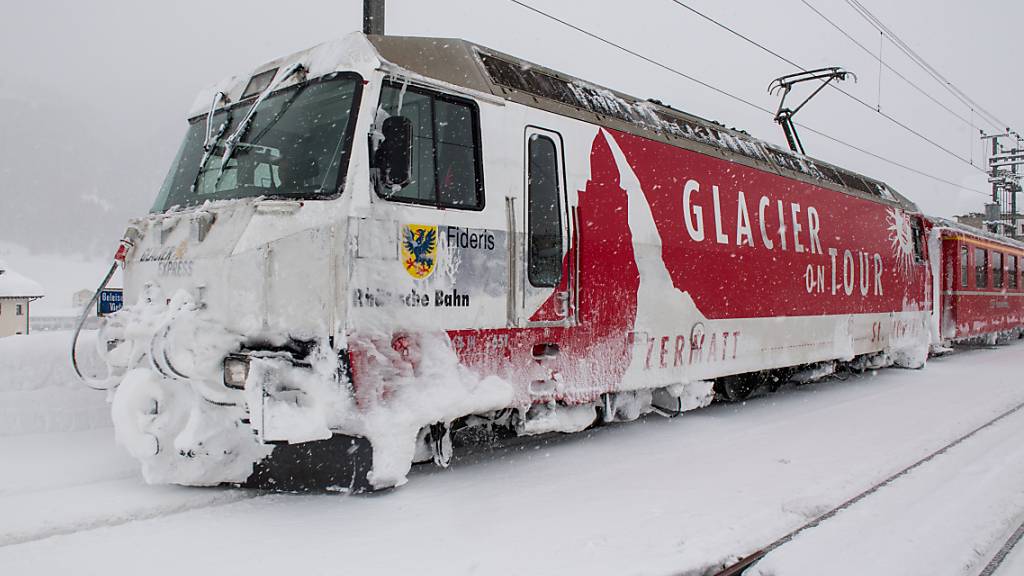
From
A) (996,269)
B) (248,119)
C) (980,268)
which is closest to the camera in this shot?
(248,119)

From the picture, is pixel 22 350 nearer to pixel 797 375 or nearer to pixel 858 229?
pixel 797 375

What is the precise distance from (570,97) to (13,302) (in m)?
28.0

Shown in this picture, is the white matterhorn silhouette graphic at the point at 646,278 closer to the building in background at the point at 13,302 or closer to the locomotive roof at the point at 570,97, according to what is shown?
the locomotive roof at the point at 570,97

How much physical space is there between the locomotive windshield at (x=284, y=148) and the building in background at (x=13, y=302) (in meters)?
25.0

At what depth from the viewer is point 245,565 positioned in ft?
13.0

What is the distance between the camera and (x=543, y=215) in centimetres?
605

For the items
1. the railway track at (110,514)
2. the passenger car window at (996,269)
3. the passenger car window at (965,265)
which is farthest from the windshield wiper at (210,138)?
the passenger car window at (996,269)

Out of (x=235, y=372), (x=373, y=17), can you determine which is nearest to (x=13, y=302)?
(x=373, y=17)

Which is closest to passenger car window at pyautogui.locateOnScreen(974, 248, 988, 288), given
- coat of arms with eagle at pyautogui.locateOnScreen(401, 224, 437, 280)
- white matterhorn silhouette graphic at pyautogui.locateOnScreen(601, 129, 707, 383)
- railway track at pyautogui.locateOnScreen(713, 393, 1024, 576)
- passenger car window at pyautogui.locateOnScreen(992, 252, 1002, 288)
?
passenger car window at pyautogui.locateOnScreen(992, 252, 1002, 288)

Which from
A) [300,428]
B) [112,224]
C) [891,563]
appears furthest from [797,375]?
[112,224]

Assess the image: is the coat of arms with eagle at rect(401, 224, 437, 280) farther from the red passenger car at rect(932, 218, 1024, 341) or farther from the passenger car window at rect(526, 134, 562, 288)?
the red passenger car at rect(932, 218, 1024, 341)

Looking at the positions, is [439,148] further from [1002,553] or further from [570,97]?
[1002,553]

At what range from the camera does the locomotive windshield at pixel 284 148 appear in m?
4.96

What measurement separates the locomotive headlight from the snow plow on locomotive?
0.01 meters
